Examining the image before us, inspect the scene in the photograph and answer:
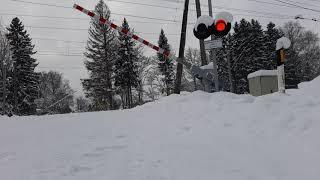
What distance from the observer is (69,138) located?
5.93 metres

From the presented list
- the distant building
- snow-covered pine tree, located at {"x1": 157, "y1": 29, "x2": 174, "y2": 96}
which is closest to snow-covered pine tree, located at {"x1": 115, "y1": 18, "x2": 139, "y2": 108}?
snow-covered pine tree, located at {"x1": 157, "y1": 29, "x2": 174, "y2": 96}

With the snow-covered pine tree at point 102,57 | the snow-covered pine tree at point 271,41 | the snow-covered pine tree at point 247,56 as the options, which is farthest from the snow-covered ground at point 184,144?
the snow-covered pine tree at point 271,41

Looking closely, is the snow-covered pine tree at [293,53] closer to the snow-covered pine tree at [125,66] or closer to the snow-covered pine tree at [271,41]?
the snow-covered pine tree at [271,41]

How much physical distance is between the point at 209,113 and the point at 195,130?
0.75 meters

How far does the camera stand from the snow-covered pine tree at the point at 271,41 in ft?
175

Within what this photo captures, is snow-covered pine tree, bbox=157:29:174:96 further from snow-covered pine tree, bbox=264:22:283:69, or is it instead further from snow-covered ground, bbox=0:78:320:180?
snow-covered ground, bbox=0:78:320:180

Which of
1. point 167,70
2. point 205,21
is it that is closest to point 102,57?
point 167,70

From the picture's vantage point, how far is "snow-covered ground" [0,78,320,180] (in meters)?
4.23

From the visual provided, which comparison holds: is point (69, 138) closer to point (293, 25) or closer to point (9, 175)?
point (9, 175)

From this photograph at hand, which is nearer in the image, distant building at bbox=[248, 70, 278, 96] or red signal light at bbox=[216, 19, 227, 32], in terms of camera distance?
red signal light at bbox=[216, 19, 227, 32]

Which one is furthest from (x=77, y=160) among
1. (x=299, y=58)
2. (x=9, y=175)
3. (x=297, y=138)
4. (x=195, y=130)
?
(x=299, y=58)

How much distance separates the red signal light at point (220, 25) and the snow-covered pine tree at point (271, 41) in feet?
153

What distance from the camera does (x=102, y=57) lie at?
44.0 meters

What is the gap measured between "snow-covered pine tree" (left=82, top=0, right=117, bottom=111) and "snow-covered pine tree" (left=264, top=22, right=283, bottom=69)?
22.2 metres
